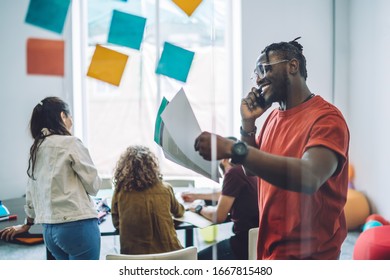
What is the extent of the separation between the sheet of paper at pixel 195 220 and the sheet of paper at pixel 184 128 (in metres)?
0.18

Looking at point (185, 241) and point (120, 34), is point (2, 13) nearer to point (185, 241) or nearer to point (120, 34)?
point (120, 34)

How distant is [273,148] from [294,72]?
0.17 m

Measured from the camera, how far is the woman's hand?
35.9 inches

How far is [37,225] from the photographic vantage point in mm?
905

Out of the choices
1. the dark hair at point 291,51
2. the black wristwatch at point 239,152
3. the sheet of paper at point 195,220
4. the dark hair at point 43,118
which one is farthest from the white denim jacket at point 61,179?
the dark hair at point 291,51

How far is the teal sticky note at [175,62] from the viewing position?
0.84 m

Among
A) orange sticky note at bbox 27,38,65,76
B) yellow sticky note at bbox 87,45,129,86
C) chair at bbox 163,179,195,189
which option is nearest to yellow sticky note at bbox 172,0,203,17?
yellow sticky note at bbox 87,45,129,86

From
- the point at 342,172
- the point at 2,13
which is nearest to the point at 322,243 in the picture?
the point at 342,172

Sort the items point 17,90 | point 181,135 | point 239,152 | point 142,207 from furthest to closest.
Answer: point 142,207, point 17,90, point 181,135, point 239,152

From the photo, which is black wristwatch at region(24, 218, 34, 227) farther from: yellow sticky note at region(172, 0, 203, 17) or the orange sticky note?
yellow sticky note at region(172, 0, 203, 17)

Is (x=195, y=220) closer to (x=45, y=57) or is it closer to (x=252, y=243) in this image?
(x=252, y=243)

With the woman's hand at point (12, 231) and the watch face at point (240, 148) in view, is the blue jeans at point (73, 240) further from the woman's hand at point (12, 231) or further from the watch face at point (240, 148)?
the watch face at point (240, 148)

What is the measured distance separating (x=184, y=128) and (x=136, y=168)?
0.20 metres

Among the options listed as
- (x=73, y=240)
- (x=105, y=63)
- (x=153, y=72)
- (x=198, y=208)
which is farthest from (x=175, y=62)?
(x=73, y=240)
